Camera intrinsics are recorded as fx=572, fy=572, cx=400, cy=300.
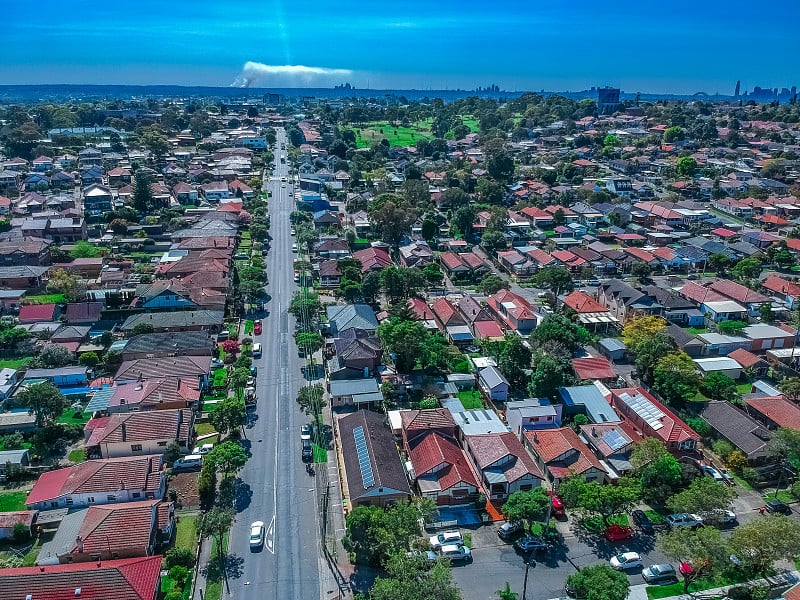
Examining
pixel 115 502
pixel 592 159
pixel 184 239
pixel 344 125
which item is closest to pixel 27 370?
pixel 115 502

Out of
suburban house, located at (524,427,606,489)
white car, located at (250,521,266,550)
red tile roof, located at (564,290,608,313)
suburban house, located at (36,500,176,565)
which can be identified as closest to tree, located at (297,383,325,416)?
white car, located at (250,521,266,550)

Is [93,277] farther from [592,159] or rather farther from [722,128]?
[722,128]

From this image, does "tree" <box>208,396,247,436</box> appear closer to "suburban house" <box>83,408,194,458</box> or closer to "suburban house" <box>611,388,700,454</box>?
"suburban house" <box>83,408,194,458</box>

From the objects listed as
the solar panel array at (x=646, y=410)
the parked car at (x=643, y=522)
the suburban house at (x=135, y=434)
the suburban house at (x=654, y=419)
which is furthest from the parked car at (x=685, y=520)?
the suburban house at (x=135, y=434)

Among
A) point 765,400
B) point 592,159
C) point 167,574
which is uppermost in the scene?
point 592,159

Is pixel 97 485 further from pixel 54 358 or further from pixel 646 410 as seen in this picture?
pixel 646 410
